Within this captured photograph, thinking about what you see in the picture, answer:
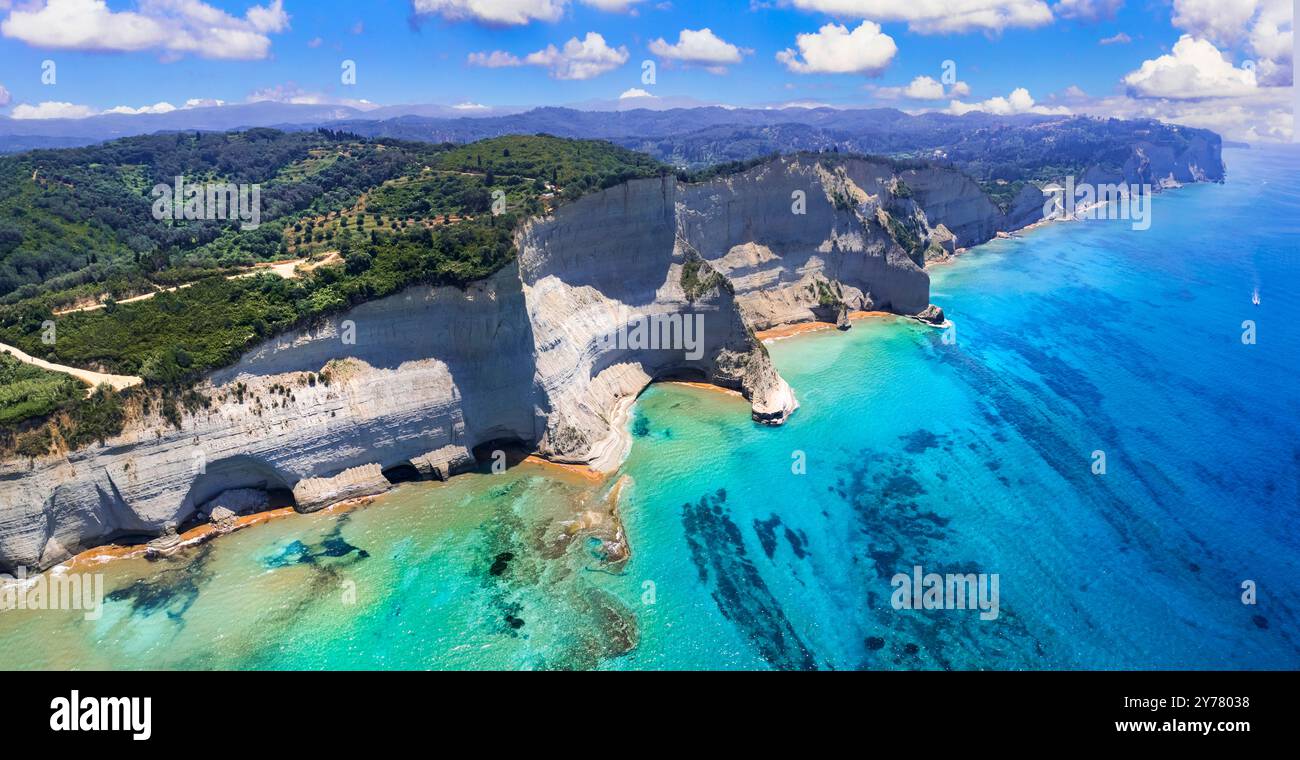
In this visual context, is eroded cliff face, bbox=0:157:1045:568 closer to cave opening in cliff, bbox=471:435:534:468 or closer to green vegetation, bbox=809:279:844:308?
cave opening in cliff, bbox=471:435:534:468

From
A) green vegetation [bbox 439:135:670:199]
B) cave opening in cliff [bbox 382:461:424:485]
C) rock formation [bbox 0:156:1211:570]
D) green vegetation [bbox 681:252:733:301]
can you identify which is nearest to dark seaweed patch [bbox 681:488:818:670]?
rock formation [bbox 0:156:1211:570]

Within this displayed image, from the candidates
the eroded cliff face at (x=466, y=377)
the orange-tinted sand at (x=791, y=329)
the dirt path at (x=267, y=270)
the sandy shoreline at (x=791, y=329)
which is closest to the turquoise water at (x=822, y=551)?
the eroded cliff face at (x=466, y=377)

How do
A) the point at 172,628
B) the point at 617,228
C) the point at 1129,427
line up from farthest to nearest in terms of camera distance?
the point at 617,228, the point at 1129,427, the point at 172,628

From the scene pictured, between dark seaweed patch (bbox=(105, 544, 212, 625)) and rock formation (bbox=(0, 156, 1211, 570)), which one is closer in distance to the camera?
dark seaweed patch (bbox=(105, 544, 212, 625))

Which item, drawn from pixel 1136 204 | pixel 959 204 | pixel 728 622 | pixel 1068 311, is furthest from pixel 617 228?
pixel 1136 204

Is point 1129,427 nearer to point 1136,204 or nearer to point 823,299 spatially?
point 823,299

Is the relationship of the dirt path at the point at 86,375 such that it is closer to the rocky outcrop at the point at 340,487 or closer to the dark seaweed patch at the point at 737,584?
the rocky outcrop at the point at 340,487
